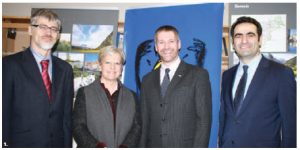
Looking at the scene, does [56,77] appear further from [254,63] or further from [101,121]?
[254,63]

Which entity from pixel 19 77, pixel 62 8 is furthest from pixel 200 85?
pixel 62 8

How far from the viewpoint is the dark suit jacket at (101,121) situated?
2.34 m

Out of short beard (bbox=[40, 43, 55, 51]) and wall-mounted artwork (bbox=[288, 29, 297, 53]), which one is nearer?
short beard (bbox=[40, 43, 55, 51])

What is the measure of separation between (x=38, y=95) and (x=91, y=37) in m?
1.08

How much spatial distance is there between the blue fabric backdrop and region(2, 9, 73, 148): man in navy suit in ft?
2.90

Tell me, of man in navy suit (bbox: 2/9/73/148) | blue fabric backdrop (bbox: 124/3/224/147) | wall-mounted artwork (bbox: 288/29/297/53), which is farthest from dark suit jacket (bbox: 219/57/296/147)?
man in navy suit (bbox: 2/9/73/148)

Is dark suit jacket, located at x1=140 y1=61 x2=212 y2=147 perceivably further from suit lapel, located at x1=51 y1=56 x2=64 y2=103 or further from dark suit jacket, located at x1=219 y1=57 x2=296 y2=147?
suit lapel, located at x1=51 y1=56 x2=64 y2=103

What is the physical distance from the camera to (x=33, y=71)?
2.33 metres

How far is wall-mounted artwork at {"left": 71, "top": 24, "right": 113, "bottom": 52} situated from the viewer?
3.13 metres

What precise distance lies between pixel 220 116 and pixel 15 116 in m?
1.86

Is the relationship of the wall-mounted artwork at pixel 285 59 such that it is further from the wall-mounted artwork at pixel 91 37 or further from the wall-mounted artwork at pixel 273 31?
the wall-mounted artwork at pixel 91 37

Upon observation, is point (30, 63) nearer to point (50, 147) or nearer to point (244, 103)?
point (50, 147)

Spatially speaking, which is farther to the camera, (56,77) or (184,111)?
(56,77)

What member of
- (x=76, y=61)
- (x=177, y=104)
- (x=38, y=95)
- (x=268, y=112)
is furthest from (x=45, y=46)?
(x=268, y=112)
